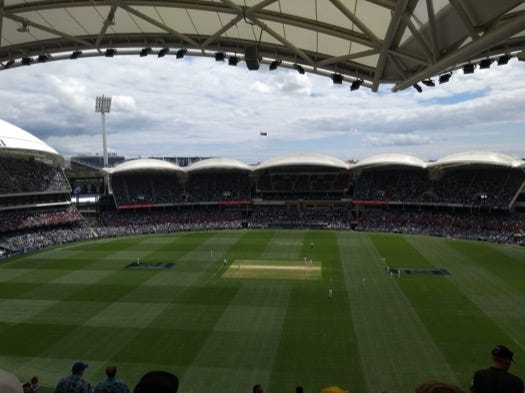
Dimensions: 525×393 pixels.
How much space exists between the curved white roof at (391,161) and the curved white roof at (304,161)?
9.62 ft

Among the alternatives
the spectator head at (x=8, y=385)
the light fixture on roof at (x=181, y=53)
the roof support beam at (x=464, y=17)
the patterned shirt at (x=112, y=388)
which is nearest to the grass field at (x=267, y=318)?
the light fixture on roof at (x=181, y=53)

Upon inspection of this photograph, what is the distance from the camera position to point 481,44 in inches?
262

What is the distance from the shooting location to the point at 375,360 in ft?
55.8

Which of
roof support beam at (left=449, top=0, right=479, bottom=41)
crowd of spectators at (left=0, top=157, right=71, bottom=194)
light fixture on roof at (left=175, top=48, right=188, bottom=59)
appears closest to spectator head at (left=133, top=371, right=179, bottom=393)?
roof support beam at (left=449, top=0, right=479, bottom=41)

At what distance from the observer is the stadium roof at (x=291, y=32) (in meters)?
7.72

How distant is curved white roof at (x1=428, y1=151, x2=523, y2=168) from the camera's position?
5213cm

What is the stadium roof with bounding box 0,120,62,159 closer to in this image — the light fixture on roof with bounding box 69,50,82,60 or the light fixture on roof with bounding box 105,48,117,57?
the light fixture on roof with bounding box 69,50,82,60

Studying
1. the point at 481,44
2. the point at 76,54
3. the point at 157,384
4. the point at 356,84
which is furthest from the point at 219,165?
the point at 157,384

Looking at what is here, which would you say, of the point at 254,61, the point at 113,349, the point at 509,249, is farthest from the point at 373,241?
the point at 254,61

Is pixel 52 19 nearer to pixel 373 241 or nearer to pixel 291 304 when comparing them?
pixel 291 304

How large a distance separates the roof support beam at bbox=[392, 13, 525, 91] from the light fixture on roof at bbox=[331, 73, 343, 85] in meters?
3.05

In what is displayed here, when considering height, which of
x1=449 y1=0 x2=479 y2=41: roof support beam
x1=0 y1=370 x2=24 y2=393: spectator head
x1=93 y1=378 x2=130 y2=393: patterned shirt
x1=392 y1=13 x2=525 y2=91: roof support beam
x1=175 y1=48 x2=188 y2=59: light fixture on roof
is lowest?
x1=93 y1=378 x2=130 y2=393: patterned shirt

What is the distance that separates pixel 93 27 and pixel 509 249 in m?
41.4

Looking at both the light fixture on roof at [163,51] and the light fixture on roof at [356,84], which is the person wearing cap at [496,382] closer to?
the light fixture on roof at [356,84]
